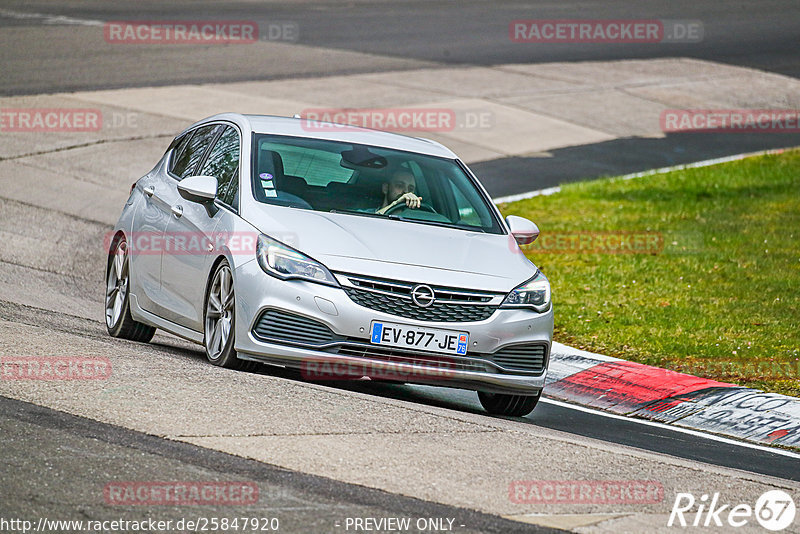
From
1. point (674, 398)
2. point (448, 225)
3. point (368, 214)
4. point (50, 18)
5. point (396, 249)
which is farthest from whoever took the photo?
point (50, 18)

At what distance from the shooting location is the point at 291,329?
7.74 metres

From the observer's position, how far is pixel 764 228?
15.9m

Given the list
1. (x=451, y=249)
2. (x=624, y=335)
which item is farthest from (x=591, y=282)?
(x=451, y=249)

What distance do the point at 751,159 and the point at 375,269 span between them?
48.6ft

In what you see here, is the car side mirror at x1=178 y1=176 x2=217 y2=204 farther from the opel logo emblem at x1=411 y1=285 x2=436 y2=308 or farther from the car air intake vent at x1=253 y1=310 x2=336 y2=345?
the opel logo emblem at x1=411 y1=285 x2=436 y2=308

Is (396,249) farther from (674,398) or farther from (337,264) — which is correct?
(674,398)

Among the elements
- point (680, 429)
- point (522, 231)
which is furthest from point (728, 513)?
point (522, 231)

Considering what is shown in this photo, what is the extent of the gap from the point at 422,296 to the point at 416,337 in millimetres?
245

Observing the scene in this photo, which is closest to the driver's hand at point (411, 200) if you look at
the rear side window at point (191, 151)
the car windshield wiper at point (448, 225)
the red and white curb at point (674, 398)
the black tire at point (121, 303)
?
the car windshield wiper at point (448, 225)

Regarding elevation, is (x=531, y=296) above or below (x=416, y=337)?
above

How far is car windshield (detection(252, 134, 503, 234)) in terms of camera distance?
28.5 ft

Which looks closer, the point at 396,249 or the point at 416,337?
the point at 416,337

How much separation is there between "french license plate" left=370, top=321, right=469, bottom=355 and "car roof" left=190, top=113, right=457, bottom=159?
1.99 meters

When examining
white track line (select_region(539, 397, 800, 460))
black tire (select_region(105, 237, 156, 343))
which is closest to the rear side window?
black tire (select_region(105, 237, 156, 343))
